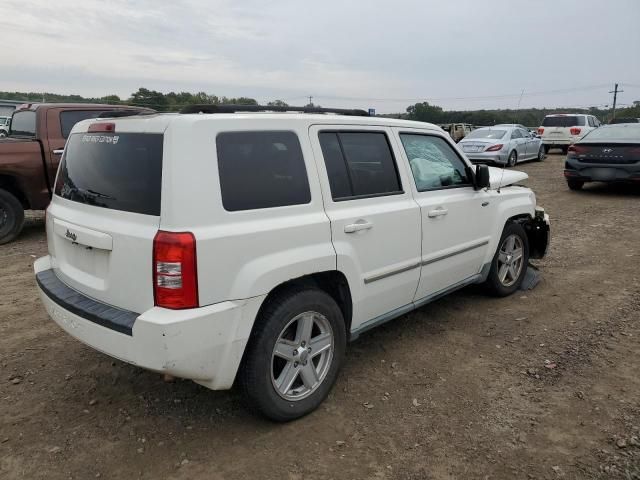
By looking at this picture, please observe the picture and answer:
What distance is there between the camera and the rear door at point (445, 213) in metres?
3.76

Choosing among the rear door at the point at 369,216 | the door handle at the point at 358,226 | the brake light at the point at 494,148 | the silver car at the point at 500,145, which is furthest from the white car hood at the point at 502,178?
the brake light at the point at 494,148

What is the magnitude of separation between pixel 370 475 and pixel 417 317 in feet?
7.03

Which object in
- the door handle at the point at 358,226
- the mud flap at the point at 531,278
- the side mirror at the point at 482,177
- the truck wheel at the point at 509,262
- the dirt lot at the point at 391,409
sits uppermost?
the side mirror at the point at 482,177

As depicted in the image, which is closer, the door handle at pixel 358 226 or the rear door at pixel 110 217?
the rear door at pixel 110 217

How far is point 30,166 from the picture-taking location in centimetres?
700

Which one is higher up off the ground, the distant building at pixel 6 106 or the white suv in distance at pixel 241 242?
the distant building at pixel 6 106

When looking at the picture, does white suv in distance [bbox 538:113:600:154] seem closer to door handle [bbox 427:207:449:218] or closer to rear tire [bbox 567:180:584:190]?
rear tire [bbox 567:180:584:190]

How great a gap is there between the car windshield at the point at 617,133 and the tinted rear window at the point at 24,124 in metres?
10.7

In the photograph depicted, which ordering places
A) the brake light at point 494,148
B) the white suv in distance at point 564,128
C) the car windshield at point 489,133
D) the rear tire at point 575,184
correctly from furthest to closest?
the white suv in distance at point 564,128, the car windshield at point 489,133, the brake light at point 494,148, the rear tire at point 575,184

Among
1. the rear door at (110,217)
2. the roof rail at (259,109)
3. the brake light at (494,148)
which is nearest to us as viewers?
the rear door at (110,217)

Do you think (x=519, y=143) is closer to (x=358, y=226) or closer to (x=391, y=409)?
(x=358, y=226)

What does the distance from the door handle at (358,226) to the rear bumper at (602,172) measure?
9128 millimetres

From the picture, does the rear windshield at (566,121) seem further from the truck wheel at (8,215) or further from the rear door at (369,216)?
the truck wheel at (8,215)

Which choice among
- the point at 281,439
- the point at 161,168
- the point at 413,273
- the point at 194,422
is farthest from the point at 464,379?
the point at 161,168
